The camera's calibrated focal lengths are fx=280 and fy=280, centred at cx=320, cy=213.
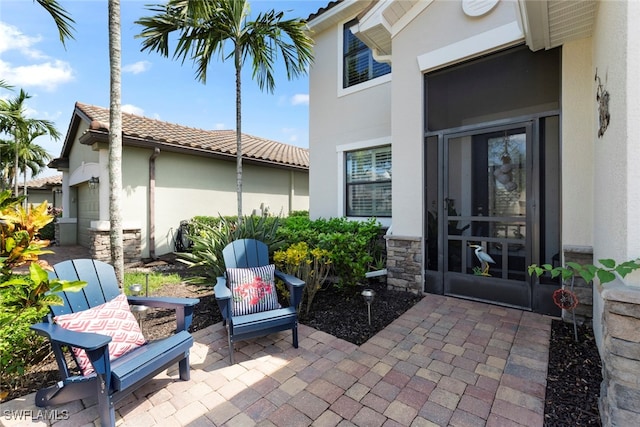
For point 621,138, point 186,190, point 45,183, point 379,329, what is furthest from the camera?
point 45,183

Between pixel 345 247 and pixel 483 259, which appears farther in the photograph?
pixel 345 247

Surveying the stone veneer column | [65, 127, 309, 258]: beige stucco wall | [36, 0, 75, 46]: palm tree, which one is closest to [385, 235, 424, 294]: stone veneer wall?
the stone veneer column

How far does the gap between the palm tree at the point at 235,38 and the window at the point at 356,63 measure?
3.36 feet

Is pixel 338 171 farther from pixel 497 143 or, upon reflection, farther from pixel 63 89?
pixel 63 89

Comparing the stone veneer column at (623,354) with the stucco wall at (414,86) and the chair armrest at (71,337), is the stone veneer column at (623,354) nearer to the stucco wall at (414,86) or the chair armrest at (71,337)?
the stucco wall at (414,86)

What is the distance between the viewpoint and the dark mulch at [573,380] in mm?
2113

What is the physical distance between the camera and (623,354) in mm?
1784

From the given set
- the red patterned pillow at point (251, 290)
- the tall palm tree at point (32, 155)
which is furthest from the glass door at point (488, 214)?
the tall palm tree at point (32, 155)

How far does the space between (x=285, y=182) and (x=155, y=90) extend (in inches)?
223

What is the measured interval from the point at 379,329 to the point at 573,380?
188 cm

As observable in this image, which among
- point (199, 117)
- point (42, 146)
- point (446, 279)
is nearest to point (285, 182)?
point (199, 117)

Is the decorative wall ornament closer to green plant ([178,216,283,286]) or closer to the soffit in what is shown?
the soffit

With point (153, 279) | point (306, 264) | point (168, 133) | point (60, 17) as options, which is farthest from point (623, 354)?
point (168, 133)

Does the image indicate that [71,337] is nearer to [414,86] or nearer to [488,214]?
[488,214]
